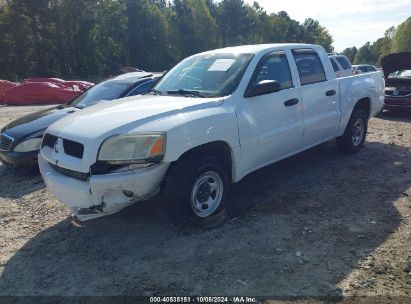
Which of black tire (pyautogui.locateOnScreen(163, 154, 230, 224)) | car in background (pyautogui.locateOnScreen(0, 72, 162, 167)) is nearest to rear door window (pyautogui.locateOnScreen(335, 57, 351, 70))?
car in background (pyautogui.locateOnScreen(0, 72, 162, 167))

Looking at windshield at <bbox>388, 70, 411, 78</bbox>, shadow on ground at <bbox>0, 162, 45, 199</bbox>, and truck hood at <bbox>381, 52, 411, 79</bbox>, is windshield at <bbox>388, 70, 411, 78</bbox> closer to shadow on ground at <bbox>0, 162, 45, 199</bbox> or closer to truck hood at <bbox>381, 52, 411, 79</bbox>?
truck hood at <bbox>381, 52, 411, 79</bbox>

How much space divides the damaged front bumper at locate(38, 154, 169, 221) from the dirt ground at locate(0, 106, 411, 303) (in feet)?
1.65

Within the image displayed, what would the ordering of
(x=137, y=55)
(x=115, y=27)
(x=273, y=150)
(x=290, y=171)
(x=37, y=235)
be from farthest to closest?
(x=137, y=55)
(x=115, y=27)
(x=290, y=171)
(x=273, y=150)
(x=37, y=235)

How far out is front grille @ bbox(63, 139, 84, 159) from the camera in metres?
3.62

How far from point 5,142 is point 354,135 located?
5679mm

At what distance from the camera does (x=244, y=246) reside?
3705 millimetres

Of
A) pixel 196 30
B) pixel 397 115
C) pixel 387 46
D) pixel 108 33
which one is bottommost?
pixel 397 115

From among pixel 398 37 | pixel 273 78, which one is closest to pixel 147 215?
pixel 273 78

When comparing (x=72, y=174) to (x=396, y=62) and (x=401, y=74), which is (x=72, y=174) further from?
(x=401, y=74)

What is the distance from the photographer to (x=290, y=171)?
582 cm

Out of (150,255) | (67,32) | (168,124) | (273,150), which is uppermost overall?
(67,32)

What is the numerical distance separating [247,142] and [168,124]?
3.44 ft

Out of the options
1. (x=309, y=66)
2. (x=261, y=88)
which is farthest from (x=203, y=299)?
(x=309, y=66)

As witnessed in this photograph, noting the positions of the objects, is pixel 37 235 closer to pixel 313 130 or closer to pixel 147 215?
pixel 147 215
